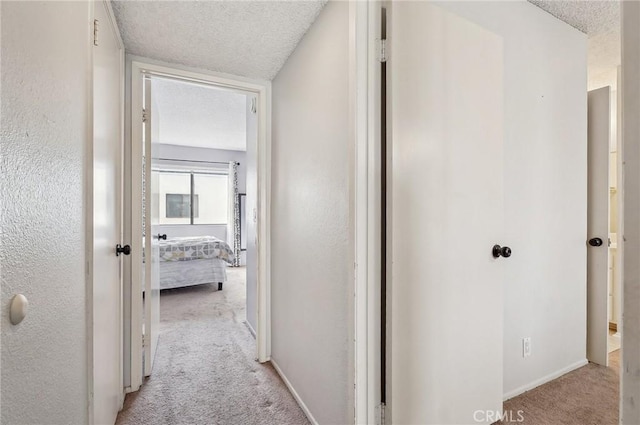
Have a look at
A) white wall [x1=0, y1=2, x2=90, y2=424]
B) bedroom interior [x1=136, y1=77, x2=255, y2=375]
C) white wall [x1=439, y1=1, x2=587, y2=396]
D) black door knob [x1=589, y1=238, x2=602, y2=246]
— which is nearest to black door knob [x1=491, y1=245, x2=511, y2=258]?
white wall [x1=439, y1=1, x2=587, y2=396]

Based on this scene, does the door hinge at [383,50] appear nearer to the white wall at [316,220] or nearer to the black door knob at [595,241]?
the white wall at [316,220]

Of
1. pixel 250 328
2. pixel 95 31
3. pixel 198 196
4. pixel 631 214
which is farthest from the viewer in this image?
pixel 198 196

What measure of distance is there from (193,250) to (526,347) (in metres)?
4.09

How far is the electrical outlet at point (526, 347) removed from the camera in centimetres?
189

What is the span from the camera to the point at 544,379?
198 centimetres

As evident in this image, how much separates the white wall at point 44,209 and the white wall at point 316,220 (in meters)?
0.98

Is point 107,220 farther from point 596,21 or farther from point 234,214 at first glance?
point 234,214

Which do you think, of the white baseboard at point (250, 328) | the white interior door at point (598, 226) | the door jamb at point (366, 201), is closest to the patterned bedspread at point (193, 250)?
the white baseboard at point (250, 328)

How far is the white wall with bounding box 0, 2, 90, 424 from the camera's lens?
0.64 m

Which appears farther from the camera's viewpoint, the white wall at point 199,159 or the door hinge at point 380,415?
the white wall at point 199,159

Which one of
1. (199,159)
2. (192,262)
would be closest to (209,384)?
(192,262)

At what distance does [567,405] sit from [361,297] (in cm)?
151

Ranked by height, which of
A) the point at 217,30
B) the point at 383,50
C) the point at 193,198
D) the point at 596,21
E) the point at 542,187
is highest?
the point at 596,21

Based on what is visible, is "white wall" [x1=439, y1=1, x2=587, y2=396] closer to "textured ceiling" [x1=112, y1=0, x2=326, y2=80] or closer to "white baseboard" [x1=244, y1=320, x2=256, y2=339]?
"textured ceiling" [x1=112, y1=0, x2=326, y2=80]
